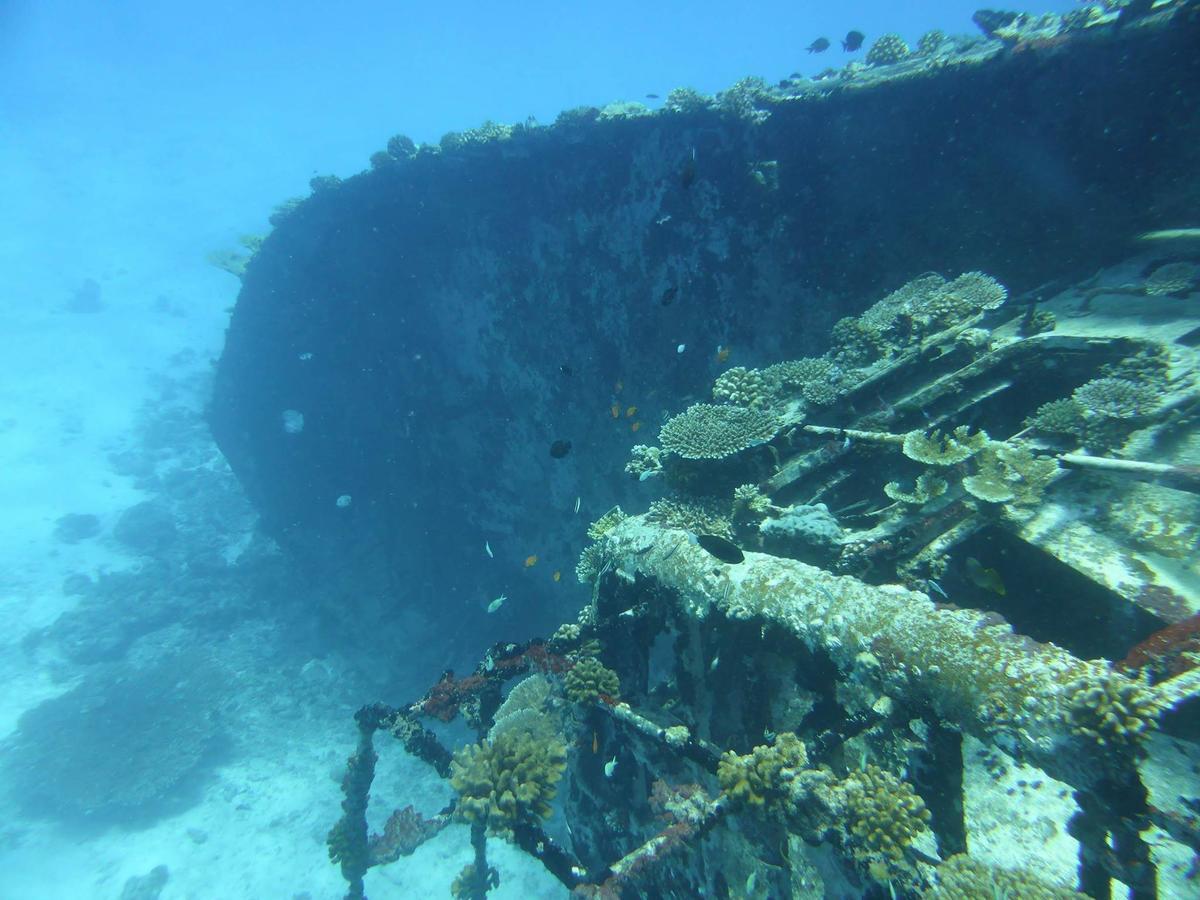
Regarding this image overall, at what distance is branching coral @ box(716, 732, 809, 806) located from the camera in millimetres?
3914

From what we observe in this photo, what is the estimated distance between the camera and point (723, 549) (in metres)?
5.38

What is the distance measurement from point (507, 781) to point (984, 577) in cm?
485

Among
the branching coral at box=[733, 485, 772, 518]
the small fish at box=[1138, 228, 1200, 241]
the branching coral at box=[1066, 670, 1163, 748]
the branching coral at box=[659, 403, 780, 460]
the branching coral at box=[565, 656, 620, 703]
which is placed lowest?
the branching coral at box=[565, 656, 620, 703]

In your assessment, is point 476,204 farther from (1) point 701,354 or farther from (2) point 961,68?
(2) point 961,68

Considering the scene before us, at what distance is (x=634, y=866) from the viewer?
14.4 feet

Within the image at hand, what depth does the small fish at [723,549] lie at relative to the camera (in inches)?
210

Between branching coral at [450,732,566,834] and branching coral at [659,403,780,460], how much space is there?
13.1 feet

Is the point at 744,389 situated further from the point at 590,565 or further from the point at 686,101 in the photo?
the point at 686,101

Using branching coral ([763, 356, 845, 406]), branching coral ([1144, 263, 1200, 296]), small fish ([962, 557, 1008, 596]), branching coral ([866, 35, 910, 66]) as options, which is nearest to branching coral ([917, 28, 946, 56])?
branching coral ([866, 35, 910, 66])

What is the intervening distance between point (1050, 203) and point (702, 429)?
7712 mm

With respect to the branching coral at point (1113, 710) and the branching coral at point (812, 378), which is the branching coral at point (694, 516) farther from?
the branching coral at point (1113, 710)

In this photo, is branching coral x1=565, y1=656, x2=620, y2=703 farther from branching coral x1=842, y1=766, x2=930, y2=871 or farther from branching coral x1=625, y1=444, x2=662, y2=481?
branching coral x1=625, y1=444, x2=662, y2=481

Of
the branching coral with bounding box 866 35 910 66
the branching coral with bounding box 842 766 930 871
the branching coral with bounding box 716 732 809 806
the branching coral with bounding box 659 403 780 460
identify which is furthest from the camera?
the branching coral with bounding box 866 35 910 66

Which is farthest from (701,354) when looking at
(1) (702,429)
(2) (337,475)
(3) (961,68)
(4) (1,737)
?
(4) (1,737)
